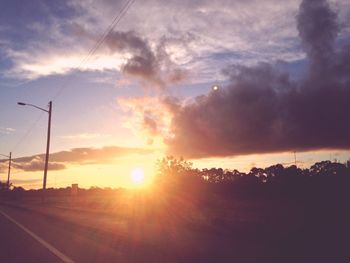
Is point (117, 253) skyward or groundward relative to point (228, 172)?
groundward

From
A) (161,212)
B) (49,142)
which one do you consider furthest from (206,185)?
(161,212)

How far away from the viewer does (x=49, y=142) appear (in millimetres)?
44156

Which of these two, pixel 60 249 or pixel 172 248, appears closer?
pixel 172 248

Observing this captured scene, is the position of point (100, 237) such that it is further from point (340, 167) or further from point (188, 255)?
point (340, 167)

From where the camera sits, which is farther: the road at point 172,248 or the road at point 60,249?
the road at point 60,249

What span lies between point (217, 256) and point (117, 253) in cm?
284

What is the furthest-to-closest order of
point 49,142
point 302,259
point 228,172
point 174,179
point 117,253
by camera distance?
point 228,172 → point 174,179 → point 49,142 → point 117,253 → point 302,259

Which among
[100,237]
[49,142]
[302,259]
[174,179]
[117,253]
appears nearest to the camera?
[302,259]

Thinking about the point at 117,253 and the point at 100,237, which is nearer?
the point at 117,253

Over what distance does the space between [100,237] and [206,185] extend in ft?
409

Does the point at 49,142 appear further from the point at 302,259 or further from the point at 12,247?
the point at 302,259

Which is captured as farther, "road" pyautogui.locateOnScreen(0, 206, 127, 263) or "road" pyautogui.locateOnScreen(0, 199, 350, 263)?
"road" pyautogui.locateOnScreen(0, 206, 127, 263)

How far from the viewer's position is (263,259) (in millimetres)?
10258

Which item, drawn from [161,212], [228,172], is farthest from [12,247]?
[228,172]
